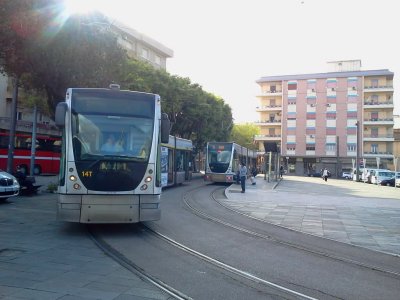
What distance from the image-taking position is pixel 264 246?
917 cm

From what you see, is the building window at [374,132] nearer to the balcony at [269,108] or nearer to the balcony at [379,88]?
the balcony at [379,88]

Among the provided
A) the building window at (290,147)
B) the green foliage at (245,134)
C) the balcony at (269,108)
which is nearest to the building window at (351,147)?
the building window at (290,147)

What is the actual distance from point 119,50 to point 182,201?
7685mm

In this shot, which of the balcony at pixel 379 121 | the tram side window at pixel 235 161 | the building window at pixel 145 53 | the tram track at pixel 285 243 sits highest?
the building window at pixel 145 53

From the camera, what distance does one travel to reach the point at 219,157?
99.2 ft

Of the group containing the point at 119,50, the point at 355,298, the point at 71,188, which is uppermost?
the point at 119,50

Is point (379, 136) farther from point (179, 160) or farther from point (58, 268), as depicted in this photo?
point (58, 268)

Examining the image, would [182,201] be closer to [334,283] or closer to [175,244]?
[175,244]

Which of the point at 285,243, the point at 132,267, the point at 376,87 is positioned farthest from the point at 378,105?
the point at 132,267

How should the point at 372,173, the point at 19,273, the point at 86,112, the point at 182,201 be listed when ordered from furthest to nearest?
the point at 372,173
the point at 182,201
the point at 86,112
the point at 19,273

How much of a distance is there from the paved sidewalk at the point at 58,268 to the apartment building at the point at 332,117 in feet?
222

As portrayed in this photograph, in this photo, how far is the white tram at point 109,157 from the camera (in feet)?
29.8

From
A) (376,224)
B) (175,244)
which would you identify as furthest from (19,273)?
(376,224)

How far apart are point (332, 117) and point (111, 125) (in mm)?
73945
